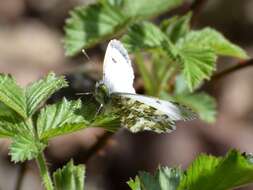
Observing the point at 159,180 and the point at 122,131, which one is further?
the point at 122,131

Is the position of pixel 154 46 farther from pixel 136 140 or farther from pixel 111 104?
pixel 136 140

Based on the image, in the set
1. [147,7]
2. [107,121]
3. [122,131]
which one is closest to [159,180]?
[107,121]

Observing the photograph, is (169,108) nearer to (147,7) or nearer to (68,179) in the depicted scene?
(68,179)

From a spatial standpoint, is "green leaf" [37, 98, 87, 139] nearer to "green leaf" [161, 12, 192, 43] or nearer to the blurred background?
"green leaf" [161, 12, 192, 43]

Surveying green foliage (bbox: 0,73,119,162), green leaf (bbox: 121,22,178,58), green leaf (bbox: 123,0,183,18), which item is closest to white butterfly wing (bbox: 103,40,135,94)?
green foliage (bbox: 0,73,119,162)

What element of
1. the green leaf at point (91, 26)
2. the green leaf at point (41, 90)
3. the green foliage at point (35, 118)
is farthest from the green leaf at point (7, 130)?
the green leaf at point (91, 26)

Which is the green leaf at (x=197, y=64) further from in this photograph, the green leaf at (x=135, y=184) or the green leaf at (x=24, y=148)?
the green leaf at (x=24, y=148)
